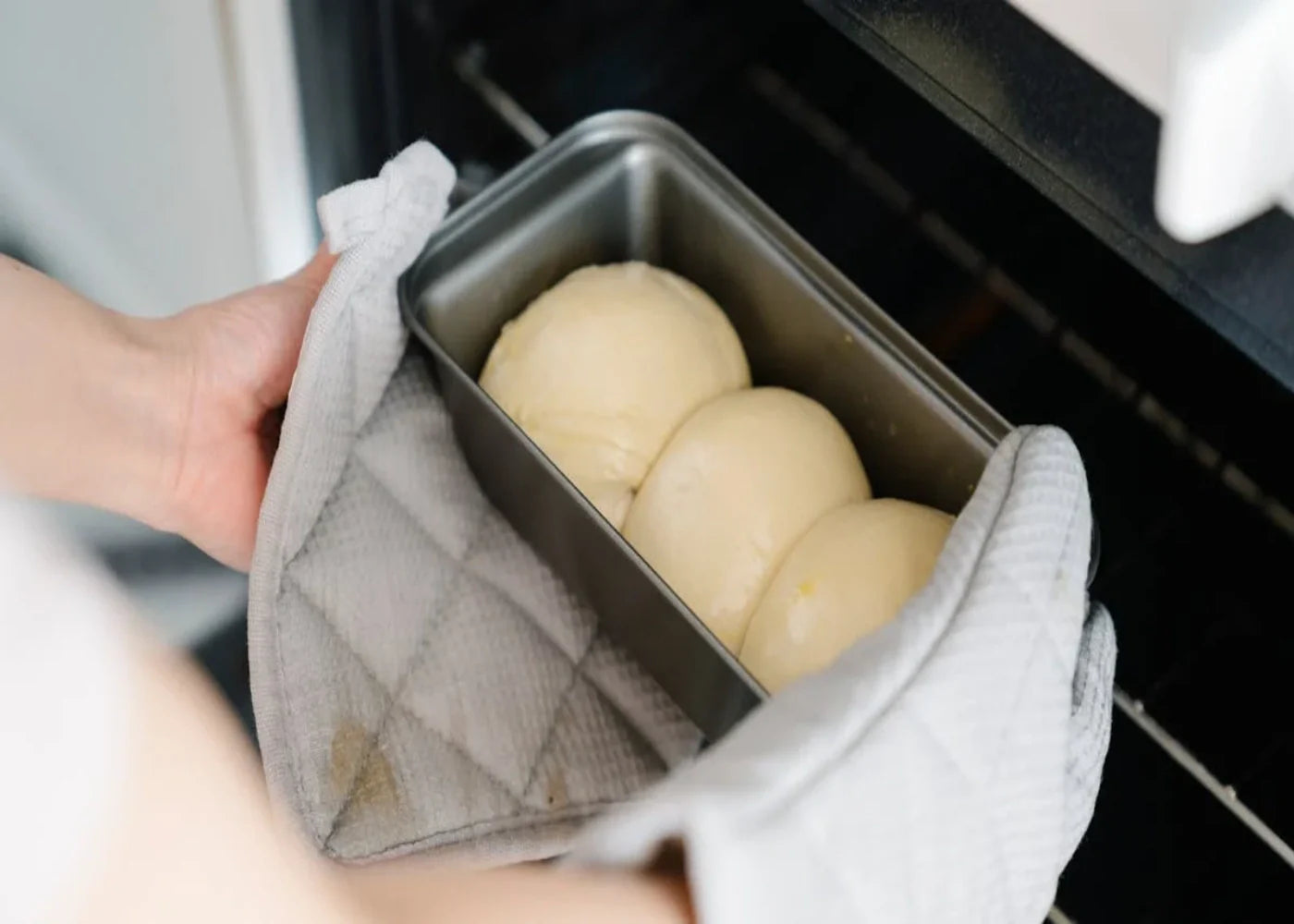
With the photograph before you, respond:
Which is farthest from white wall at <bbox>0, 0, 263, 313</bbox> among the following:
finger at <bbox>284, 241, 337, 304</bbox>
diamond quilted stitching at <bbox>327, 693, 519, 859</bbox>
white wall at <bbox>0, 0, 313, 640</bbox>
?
diamond quilted stitching at <bbox>327, 693, 519, 859</bbox>

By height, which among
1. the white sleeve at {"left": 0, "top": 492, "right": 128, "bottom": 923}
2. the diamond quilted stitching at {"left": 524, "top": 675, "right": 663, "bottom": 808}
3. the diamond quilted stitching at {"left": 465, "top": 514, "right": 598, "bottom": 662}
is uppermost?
the white sleeve at {"left": 0, "top": 492, "right": 128, "bottom": 923}

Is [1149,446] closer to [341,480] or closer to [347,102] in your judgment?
[341,480]

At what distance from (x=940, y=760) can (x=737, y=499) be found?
19 cm

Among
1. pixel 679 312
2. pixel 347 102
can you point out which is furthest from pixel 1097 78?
pixel 347 102

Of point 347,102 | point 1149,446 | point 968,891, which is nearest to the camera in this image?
point 968,891

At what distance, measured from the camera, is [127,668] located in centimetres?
32

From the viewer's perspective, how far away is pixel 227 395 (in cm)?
64

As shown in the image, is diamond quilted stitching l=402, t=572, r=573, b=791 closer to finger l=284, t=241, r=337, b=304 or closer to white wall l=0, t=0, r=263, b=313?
finger l=284, t=241, r=337, b=304

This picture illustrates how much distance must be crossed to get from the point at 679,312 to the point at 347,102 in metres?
0.26

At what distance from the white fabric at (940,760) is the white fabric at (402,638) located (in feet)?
0.56

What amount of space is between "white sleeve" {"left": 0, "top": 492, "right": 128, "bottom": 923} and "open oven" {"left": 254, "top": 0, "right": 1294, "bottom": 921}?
304 mm

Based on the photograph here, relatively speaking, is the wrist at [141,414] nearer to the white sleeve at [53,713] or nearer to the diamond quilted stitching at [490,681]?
the diamond quilted stitching at [490,681]

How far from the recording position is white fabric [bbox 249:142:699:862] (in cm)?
55

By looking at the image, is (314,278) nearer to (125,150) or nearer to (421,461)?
(421,461)
